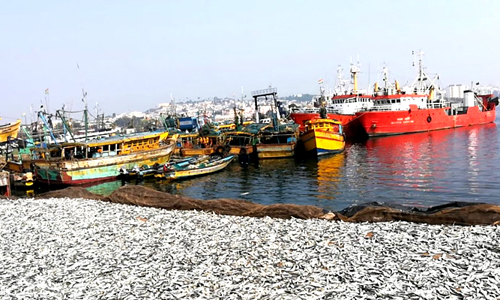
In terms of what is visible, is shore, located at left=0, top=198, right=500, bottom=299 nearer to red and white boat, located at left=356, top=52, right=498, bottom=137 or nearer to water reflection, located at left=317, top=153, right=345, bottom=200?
water reflection, located at left=317, top=153, right=345, bottom=200

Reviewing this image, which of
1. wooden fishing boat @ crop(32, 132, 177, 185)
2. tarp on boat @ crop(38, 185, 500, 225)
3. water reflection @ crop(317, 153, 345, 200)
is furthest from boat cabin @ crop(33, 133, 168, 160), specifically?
tarp on boat @ crop(38, 185, 500, 225)

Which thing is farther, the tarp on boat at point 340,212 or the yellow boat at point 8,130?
the yellow boat at point 8,130

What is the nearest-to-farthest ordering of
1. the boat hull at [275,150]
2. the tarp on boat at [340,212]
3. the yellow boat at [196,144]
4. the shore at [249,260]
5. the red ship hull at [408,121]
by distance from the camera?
the shore at [249,260] → the tarp on boat at [340,212] → the boat hull at [275,150] → the yellow boat at [196,144] → the red ship hull at [408,121]

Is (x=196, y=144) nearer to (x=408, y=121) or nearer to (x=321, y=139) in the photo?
(x=321, y=139)

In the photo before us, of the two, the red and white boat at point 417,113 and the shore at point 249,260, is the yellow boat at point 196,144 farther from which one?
the shore at point 249,260

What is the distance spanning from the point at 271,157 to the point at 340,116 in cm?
1975

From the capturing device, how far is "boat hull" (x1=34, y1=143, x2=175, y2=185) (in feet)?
91.4

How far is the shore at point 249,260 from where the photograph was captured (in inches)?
238

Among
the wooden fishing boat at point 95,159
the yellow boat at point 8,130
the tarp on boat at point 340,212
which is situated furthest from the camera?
the yellow boat at point 8,130

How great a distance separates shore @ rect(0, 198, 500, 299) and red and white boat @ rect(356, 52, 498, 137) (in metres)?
43.4

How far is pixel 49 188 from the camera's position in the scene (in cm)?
2828

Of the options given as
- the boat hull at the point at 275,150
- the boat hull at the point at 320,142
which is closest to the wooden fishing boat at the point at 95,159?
the boat hull at the point at 275,150

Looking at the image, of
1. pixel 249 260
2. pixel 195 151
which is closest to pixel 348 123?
pixel 195 151

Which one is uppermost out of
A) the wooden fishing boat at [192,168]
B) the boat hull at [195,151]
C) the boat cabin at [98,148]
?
the boat cabin at [98,148]
